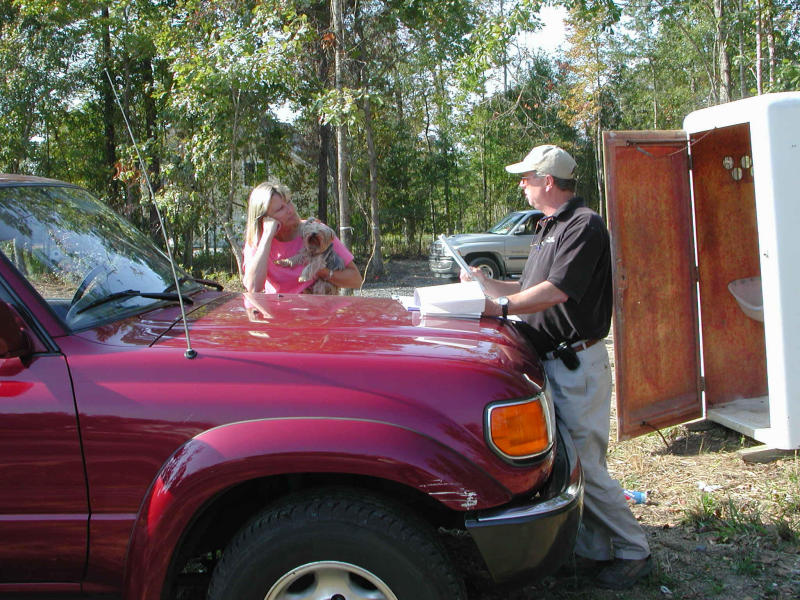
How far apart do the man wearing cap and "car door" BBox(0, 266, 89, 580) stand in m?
1.78

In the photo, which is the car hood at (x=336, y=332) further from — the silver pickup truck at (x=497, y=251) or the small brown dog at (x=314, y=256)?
the silver pickup truck at (x=497, y=251)

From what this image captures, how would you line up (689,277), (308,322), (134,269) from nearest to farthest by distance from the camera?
1. (308,322)
2. (134,269)
3. (689,277)

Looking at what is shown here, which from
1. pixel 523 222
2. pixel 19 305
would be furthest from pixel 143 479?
pixel 523 222

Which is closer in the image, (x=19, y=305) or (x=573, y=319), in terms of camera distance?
(x=19, y=305)

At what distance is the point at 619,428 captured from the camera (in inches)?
189

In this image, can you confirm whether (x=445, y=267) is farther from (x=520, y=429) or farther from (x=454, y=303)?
(x=520, y=429)

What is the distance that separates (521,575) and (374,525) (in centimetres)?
51

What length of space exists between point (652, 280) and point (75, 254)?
3682 mm

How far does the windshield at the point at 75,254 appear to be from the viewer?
8.04 ft

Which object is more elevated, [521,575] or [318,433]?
[318,433]

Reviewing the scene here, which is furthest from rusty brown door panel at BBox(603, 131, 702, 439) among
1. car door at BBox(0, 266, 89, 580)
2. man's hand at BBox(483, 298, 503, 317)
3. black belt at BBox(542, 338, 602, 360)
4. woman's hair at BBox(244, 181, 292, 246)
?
car door at BBox(0, 266, 89, 580)

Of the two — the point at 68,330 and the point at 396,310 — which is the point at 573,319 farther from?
the point at 68,330

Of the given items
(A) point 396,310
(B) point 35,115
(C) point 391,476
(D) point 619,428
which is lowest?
(D) point 619,428

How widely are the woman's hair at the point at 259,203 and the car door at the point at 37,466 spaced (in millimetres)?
1940
